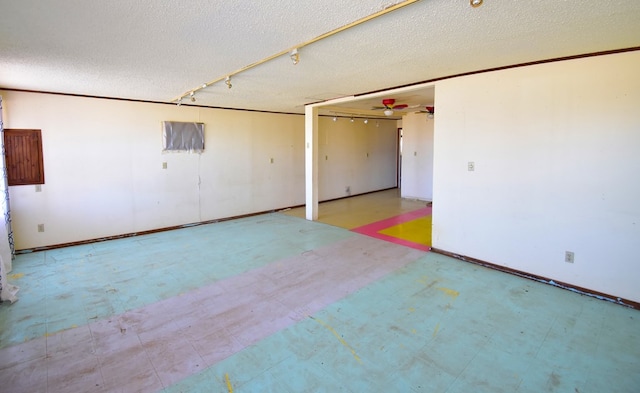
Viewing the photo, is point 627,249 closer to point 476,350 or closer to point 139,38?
point 476,350

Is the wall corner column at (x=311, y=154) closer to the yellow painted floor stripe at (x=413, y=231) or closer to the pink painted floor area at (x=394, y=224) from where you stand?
the pink painted floor area at (x=394, y=224)

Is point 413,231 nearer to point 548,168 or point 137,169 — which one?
point 548,168

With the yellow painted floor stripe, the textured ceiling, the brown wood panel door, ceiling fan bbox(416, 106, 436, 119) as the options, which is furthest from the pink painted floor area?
the brown wood panel door

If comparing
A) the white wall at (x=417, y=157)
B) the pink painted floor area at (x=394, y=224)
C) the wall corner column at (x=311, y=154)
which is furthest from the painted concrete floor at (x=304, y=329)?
the white wall at (x=417, y=157)

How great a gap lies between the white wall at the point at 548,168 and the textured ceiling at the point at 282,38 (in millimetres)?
337

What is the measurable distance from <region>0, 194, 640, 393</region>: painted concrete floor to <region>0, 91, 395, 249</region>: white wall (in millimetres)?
1014

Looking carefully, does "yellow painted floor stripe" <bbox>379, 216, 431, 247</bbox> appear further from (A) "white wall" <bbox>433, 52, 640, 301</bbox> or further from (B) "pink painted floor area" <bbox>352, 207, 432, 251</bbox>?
(A) "white wall" <bbox>433, 52, 640, 301</bbox>

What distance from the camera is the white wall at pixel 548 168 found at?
3.10 m

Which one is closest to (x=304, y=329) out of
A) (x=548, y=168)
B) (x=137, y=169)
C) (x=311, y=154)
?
(x=548, y=168)

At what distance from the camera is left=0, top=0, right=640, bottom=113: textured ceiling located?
2100mm

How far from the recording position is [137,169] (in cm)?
570

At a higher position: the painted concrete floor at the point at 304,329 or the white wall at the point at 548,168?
the white wall at the point at 548,168

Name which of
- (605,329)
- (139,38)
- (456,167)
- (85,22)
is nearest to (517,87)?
(456,167)

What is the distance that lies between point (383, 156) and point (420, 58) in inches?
287
